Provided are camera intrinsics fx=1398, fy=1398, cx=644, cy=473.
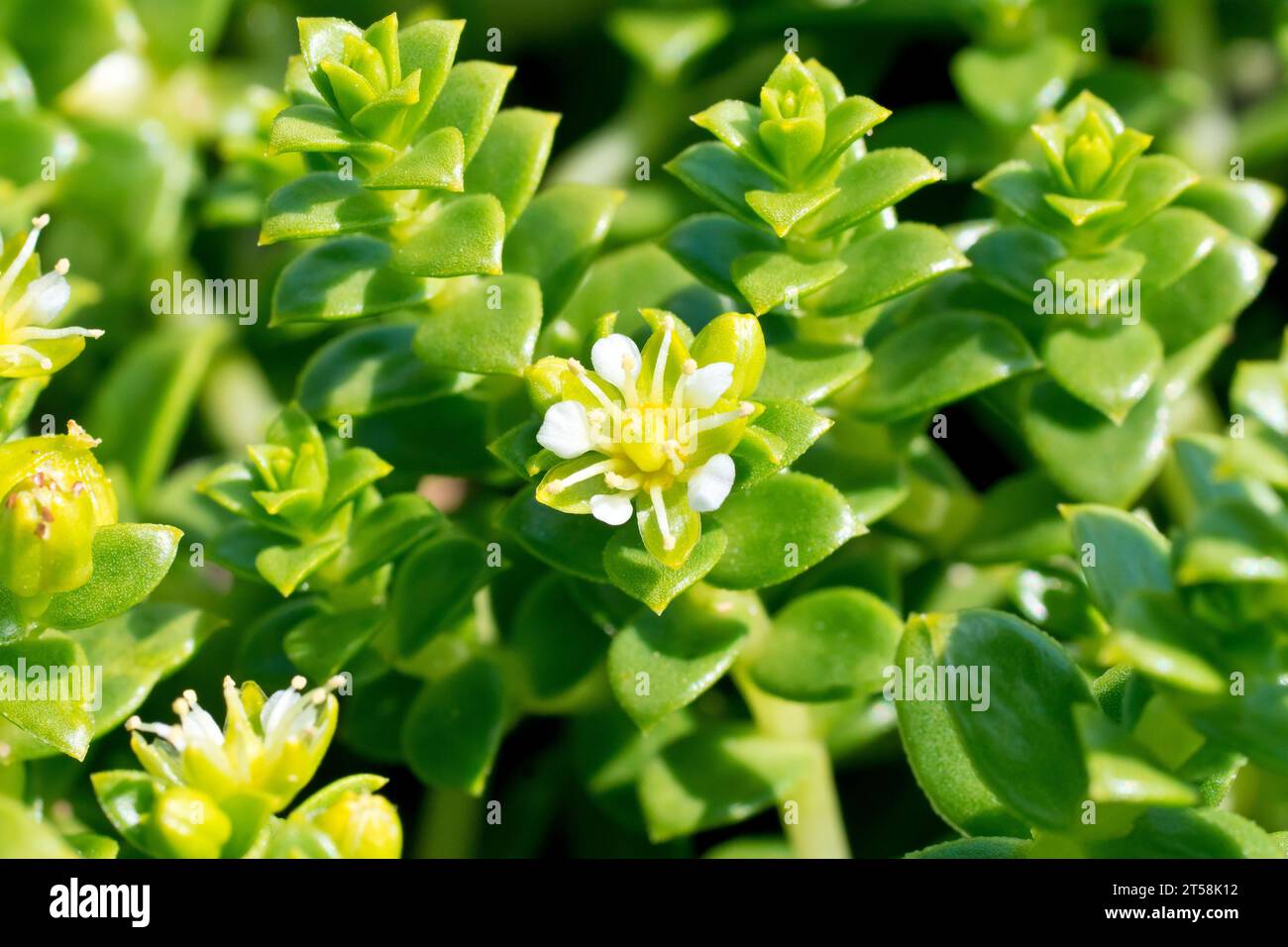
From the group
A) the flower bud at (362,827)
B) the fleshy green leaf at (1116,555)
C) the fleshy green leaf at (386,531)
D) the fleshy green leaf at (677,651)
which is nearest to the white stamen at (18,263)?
the fleshy green leaf at (386,531)

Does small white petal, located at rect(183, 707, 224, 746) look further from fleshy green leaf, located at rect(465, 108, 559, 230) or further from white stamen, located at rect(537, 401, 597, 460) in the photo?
fleshy green leaf, located at rect(465, 108, 559, 230)

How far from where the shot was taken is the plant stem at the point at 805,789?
84.1 inches

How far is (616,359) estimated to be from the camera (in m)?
1.75

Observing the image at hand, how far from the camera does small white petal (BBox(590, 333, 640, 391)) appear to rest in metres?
1.74

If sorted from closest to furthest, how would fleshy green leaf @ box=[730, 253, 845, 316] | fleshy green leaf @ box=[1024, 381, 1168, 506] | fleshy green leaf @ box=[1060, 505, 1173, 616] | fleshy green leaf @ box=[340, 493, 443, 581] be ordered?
fleshy green leaf @ box=[1060, 505, 1173, 616]
fleshy green leaf @ box=[730, 253, 845, 316]
fleshy green leaf @ box=[340, 493, 443, 581]
fleshy green leaf @ box=[1024, 381, 1168, 506]

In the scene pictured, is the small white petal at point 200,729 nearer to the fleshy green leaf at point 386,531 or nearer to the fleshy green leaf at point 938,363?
the fleshy green leaf at point 386,531

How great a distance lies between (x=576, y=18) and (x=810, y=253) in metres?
1.38

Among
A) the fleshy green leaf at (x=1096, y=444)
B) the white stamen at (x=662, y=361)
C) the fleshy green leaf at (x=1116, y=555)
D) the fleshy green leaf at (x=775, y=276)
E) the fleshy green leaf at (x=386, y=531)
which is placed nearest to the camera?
the fleshy green leaf at (x=1116, y=555)

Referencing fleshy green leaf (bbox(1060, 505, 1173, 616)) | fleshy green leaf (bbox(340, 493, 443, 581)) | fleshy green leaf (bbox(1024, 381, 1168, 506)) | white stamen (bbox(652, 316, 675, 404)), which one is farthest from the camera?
fleshy green leaf (bbox(1024, 381, 1168, 506))

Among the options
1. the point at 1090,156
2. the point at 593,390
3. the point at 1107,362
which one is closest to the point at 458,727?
the point at 593,390

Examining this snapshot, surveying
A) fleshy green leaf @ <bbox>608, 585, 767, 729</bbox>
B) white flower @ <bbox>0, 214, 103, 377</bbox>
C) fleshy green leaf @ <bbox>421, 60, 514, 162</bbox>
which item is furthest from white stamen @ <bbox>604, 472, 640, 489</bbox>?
white flower @ <bbox>0, 214, 103, 377</bbox>

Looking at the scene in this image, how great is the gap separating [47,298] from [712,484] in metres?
0.99

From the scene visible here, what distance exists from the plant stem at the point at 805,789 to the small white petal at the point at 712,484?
0.49 meters
